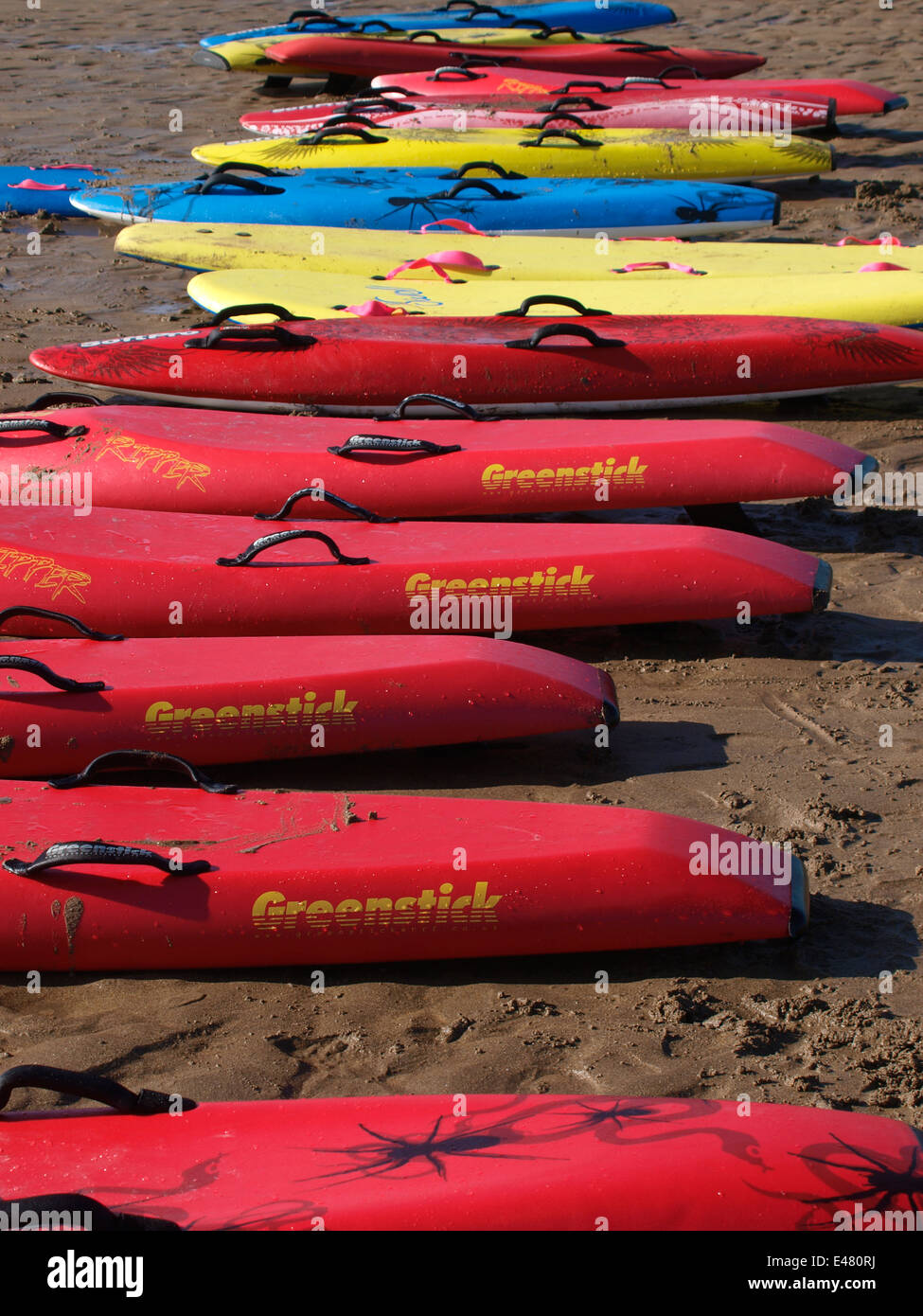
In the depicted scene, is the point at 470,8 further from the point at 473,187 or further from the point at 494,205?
the point at 494,205

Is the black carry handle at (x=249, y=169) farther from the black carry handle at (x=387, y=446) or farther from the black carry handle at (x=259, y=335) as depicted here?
the black carry handle at (x=387, y=446)

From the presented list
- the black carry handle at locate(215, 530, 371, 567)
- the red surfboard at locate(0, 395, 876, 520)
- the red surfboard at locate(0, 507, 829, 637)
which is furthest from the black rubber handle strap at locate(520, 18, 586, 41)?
the black carry handle at locate(215, 530, 371, 567)

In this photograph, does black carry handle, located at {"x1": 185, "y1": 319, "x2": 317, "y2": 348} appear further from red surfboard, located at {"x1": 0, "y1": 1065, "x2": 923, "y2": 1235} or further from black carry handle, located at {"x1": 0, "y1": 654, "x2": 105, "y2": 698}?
red surfboard, located at {"x1": 0, "y1": 1065, "x2": 923, "y2": 1235}

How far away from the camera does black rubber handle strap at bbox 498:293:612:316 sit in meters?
4.61

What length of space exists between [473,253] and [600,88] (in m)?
3.04

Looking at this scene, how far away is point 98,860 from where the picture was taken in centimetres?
236

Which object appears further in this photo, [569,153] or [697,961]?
[569,153]

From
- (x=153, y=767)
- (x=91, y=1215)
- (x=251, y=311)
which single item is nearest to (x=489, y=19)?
(x=251, y=311)

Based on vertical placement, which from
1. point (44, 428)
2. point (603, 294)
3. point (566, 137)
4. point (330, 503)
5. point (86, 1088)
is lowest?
point (86, 1088)

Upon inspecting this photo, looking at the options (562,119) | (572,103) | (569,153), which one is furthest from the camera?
(572,103)

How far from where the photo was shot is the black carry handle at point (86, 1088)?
6.02 ft

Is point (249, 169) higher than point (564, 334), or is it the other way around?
point (249, 169)
